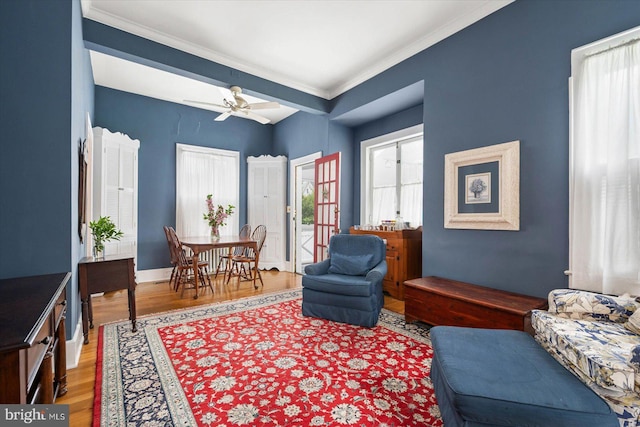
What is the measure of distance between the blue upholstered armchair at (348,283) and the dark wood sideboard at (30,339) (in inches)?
80.9

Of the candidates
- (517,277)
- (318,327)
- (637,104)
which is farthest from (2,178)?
(637,104)

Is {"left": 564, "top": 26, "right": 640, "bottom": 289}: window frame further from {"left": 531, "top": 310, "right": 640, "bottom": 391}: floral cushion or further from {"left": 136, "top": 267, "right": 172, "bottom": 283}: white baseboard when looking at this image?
{"left": 136, "top": 267, "right": 172, "bottom": 283}: white baseboard

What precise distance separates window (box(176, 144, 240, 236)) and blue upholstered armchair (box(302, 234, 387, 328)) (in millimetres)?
3105

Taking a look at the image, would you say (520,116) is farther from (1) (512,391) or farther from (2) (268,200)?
(2) (268,200)

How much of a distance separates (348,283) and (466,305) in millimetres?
1078

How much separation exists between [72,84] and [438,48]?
355 cm

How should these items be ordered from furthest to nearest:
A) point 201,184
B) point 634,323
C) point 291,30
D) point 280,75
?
1. point 201,184
2. point 280,75
3. point 291,30
4. point 634,323

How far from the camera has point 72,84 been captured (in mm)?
2234

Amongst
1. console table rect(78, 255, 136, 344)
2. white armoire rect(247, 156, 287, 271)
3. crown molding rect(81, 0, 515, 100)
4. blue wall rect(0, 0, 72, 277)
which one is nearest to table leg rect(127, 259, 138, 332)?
console table rect(78, 255, 136, 344)

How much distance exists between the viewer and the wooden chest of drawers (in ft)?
12.9

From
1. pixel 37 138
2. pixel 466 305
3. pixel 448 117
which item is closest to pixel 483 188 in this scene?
pixel 448 117

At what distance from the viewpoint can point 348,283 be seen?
9.74ft

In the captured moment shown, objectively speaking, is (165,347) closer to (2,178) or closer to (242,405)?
(242,405)

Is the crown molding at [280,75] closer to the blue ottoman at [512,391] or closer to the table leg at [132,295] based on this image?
the table leg at [132,295]
